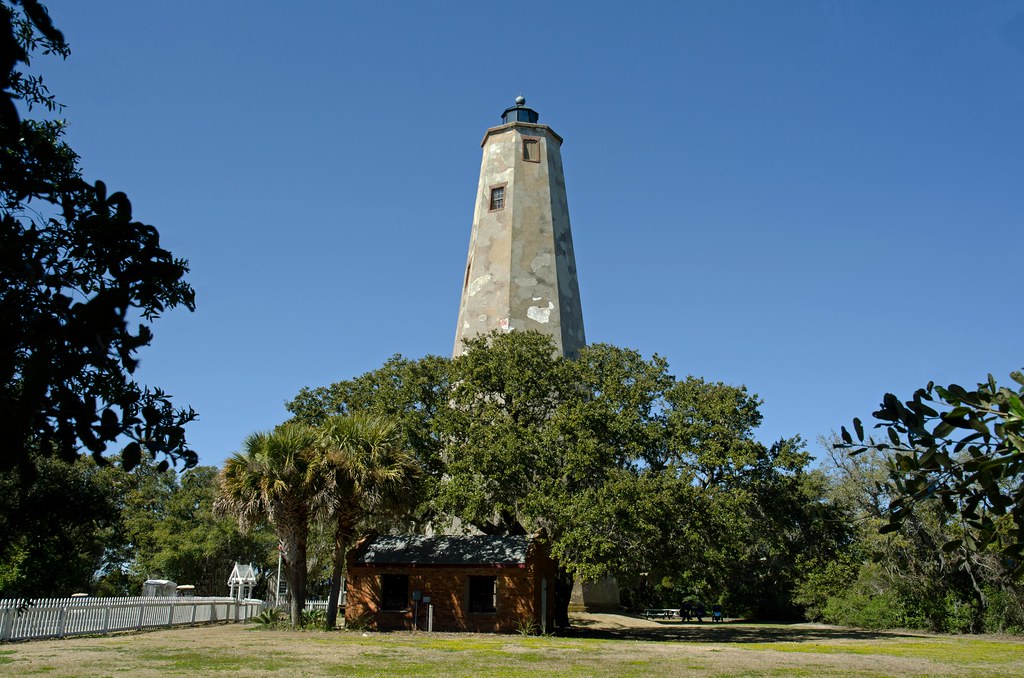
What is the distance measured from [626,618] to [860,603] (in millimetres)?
10147

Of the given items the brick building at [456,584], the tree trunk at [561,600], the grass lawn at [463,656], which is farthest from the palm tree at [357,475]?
the tree trunk at [561,600]

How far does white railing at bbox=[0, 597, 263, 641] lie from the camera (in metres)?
19.4

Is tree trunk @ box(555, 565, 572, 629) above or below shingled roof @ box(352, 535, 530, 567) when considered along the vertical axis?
below

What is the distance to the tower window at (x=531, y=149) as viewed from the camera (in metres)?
37.2

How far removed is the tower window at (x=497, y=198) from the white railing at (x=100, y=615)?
2012cm

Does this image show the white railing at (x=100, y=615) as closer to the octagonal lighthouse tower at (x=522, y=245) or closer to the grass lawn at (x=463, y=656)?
the grass lawn at (x=463, y=656)

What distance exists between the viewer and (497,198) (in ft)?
121

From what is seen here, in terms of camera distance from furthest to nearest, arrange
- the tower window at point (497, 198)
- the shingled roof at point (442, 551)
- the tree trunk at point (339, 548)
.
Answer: the tower window at point (497, 198) < the shingled roof at point (442, 551) < the tree trunk at point (339, 548)

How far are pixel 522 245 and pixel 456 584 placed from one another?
1542cm

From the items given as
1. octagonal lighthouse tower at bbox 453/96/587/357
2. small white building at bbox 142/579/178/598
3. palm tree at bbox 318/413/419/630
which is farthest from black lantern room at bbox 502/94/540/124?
small white building at bbox 142/579/178/598

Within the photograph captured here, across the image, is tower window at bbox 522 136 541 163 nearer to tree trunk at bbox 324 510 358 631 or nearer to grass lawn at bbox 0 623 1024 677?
tree trunk at bbox 324 510 358 631

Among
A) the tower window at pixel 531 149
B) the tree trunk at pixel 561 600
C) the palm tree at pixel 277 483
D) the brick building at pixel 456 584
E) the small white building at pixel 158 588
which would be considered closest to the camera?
the palm tree at pixel 277 483

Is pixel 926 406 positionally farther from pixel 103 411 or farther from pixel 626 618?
pixel 626 618

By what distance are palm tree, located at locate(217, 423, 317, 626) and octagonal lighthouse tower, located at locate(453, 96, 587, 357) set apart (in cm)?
1227
